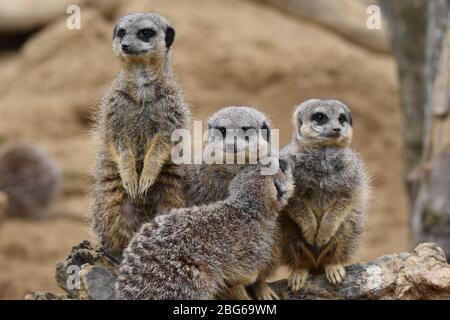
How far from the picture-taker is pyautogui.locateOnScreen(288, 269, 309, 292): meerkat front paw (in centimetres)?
466

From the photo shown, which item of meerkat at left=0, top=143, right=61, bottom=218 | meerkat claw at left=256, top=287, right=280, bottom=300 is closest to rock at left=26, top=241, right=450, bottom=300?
meerkat claw at left=256, top=287, right=280, bottom=300

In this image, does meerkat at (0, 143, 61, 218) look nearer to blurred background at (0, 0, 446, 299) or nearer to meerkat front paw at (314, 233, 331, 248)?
blurred background at (0, 0, 446, 299)

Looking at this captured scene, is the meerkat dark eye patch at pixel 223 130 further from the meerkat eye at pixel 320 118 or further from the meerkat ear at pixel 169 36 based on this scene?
the meerkat ear at pixel 169 36

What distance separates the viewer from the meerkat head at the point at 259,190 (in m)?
4.28

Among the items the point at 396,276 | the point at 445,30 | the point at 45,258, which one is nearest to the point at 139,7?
the point at 45,258

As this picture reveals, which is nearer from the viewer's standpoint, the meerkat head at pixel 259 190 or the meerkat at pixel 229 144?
the meerkat head at pixel 259 190

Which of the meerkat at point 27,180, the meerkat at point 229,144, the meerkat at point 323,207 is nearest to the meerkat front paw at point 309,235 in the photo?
the meerkat at point 323,207

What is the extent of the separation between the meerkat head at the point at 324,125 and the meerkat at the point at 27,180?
708 cm

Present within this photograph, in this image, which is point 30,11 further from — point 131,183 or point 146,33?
point 131,183

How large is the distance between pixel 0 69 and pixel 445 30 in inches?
332

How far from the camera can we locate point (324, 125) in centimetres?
484

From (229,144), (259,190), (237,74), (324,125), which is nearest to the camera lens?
(259,190)

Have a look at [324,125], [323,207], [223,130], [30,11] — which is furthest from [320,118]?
[30,11]

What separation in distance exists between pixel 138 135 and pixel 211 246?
1.04 m
